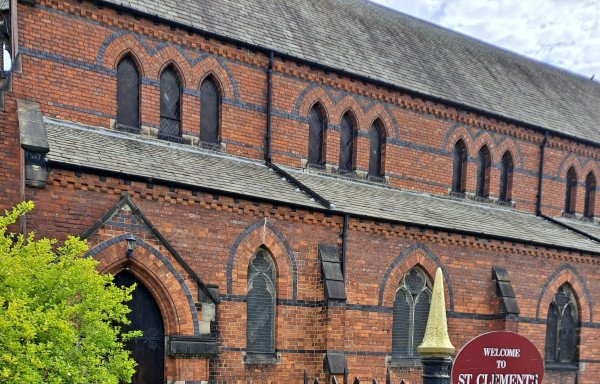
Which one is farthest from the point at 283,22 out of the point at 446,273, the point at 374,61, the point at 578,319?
the point at 578,319

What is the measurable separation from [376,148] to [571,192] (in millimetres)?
8606

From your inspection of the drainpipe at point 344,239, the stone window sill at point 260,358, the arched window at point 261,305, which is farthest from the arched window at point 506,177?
the stone window sill at point 260,358

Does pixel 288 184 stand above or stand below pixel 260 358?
above

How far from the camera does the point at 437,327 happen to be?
5.15 m

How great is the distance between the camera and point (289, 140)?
49.6 ft

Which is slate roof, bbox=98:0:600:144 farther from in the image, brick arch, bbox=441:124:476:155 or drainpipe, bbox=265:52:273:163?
brick arch, bbox=441:124:476:155

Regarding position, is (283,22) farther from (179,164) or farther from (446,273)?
(446,273)

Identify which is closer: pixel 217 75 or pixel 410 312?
pixel 217 75

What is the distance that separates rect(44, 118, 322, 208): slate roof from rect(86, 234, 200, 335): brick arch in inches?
56.6

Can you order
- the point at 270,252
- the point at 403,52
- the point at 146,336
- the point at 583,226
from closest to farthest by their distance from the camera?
the point at 146,336
the point at 270,252
the point at 403,52
the point at 583,226

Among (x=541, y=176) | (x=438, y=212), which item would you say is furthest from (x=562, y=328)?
(x=438, y=212)

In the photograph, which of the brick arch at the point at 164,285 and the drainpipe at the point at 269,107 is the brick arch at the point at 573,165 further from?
the brick arch at the point at 164,285

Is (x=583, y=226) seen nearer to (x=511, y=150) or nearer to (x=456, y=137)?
(x=511, y=150)

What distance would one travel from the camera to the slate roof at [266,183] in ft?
36.6
